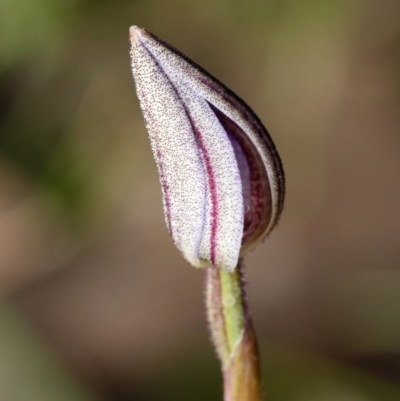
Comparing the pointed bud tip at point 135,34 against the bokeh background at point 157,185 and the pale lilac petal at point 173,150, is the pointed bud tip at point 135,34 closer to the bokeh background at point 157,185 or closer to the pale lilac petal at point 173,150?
the pale lilac petal at point 173,150

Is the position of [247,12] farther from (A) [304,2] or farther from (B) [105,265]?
(B) [105,265]

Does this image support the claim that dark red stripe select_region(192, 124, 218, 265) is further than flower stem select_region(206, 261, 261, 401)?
No

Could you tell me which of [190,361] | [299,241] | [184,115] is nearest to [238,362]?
[184,115]

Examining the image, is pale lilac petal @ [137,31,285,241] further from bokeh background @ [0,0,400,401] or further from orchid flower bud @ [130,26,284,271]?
bokeh background @ [0,0,400,401]

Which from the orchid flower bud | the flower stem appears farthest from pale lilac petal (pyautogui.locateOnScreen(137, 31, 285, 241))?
the flower stem

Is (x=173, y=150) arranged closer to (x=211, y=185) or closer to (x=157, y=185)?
(x=211, y=185)

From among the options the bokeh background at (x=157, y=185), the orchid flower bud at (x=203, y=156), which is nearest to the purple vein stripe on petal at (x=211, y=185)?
the orchid flower bud at (x=203, y=156)

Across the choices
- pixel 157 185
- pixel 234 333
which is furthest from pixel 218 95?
pixel 157 185
